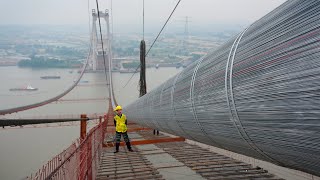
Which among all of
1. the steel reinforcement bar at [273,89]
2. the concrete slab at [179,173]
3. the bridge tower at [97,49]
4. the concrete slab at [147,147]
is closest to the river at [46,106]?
the bridge tower at [97,49]

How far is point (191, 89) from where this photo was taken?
3.05 m

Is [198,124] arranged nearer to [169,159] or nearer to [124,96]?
[169,159]

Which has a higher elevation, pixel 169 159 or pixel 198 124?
pixel 198 124

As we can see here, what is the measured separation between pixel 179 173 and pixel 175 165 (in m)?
0.56

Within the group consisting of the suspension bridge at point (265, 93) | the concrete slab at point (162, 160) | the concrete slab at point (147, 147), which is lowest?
the concrete slab at point (162, 160)

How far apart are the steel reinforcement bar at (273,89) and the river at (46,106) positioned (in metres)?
18.6

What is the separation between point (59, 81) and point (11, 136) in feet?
63.2

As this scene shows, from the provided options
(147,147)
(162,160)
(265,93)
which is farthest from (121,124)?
(265,93)

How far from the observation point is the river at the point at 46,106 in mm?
21375

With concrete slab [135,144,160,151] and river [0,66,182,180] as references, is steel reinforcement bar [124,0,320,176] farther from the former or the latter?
river [0,66,182,180]

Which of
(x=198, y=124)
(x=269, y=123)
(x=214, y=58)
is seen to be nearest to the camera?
(x=269, y=123)

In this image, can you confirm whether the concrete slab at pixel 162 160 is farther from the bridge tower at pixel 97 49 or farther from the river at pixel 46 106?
the bridge tower at pixel 97 49

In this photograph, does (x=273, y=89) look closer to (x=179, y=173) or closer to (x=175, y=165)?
(x=179, y=173)

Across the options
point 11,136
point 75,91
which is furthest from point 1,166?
point 75,91
